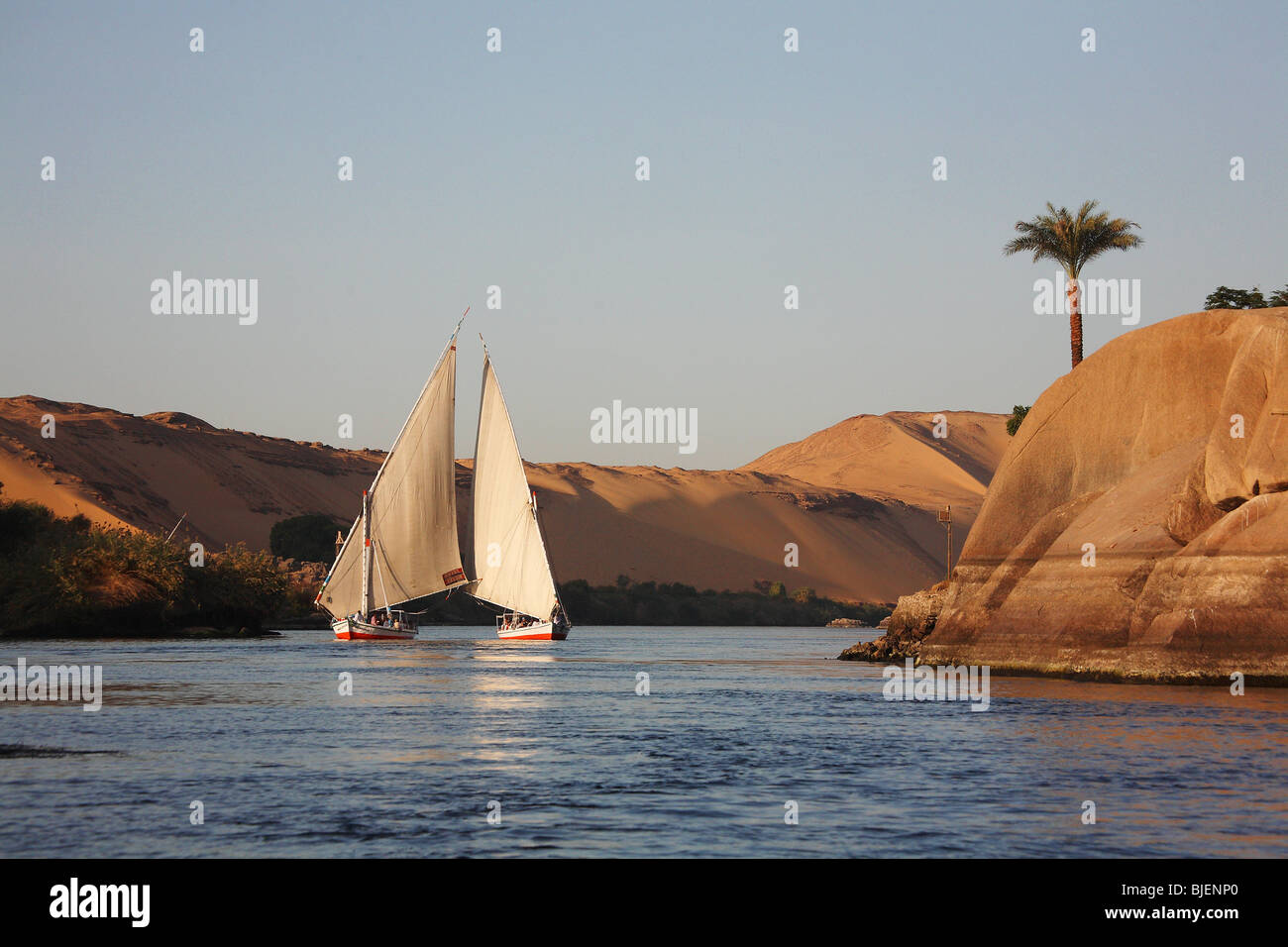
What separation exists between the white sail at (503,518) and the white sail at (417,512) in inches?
73.3

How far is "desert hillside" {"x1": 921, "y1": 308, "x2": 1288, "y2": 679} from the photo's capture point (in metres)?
34.5

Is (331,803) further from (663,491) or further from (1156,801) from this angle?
(663,491)

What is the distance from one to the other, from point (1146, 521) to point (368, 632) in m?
46.4

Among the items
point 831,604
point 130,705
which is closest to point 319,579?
point 831,604

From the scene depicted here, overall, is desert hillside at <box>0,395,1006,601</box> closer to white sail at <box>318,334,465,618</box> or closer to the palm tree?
white sail at <box>318,334,465,618</box>

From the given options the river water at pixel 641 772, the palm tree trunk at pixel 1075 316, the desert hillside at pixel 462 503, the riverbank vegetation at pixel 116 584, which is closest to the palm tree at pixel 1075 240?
the palm tree trunk at pixel 1075 316

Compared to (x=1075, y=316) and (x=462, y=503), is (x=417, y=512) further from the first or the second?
(x=462, y=503)

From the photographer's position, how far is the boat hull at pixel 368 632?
7525cm

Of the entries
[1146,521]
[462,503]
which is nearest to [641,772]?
[1146,521]

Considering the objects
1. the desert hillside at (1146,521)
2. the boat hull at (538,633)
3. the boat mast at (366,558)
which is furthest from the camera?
the boat hull at (538,633)

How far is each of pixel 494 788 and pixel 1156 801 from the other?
9.16m

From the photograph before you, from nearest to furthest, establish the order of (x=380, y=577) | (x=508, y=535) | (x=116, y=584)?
(x=380, y=577), (x=508, y=535), (x=116, y=584)

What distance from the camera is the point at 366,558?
7412 centimetres
